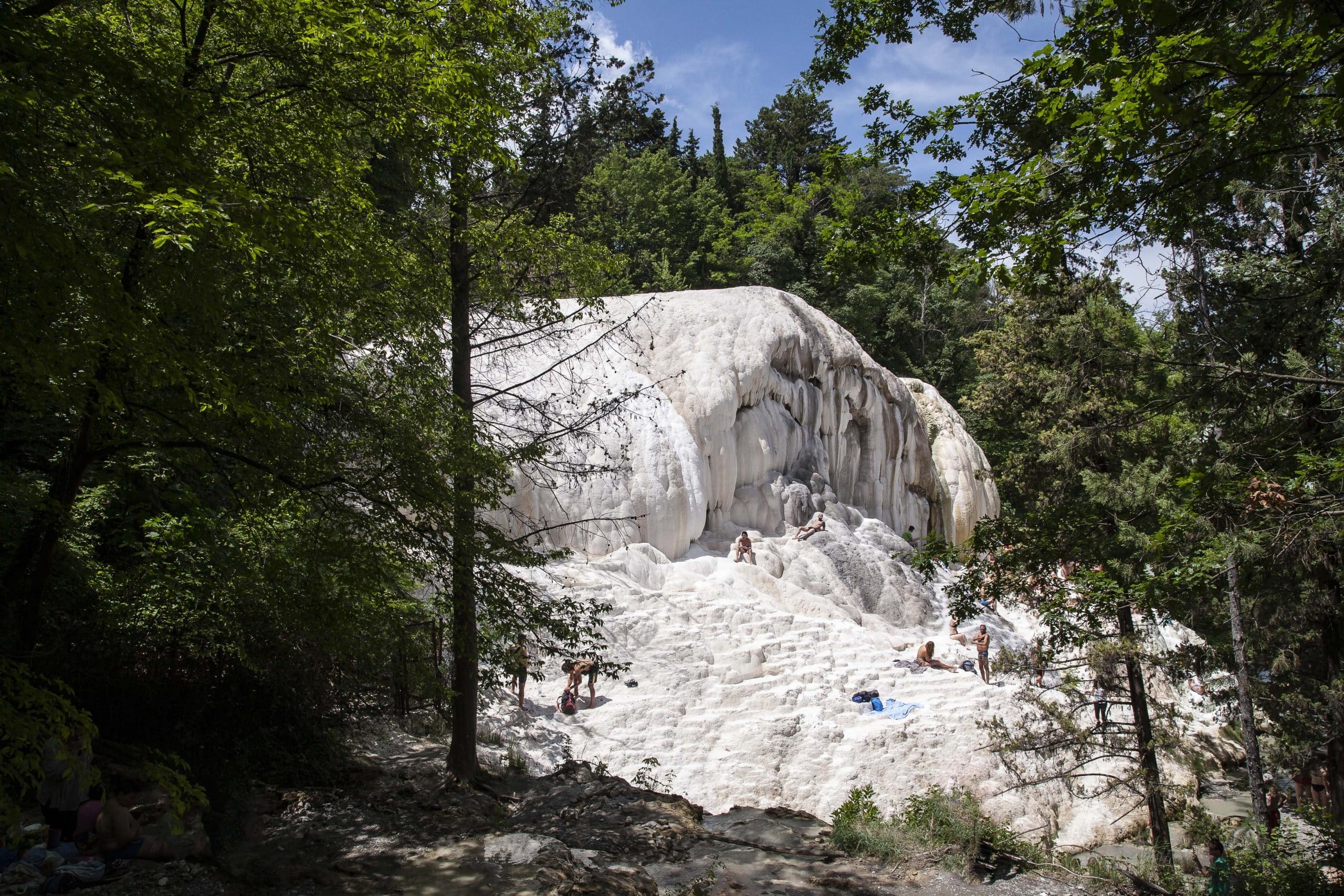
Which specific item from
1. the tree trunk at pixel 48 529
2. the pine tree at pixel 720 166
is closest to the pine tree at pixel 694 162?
the pine tree at pixel 720 166

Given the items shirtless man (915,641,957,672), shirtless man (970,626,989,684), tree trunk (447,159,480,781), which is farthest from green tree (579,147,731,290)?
tree trunk (447,159,480,781)

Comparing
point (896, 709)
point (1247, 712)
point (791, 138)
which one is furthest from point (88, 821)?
point (791, 138)

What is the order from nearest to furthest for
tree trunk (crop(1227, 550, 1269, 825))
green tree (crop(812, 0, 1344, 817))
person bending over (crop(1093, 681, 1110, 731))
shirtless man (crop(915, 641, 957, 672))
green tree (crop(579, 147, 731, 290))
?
green tree (crop(812, 0, 1344, 817)), person bending over (crop(1093, 681, 1110, 731)), tree trunk (crop(1227, 550, 1269, 825)), shirtless man (crop(915, 641, 957, 672)), green tree (crop(579, 147, 731, 290))

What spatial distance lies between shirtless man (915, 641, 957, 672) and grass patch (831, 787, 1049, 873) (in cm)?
790

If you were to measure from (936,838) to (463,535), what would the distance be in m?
4.61

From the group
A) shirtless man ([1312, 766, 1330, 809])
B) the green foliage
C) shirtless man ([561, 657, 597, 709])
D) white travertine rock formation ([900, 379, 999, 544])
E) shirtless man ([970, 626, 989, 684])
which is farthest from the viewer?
white travertine rock formation ([900, 379, 999, 544])

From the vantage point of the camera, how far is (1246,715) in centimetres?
1145

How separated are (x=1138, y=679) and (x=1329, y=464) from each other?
245 inches

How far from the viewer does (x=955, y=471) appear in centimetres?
2762

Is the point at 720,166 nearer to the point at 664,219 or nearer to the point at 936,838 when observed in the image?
the point at 664,219

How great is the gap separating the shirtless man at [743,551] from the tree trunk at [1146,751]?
8656mm

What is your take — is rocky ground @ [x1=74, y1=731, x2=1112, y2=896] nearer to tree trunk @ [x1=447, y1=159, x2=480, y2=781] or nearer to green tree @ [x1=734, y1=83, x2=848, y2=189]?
tree trunk @ [x1=447, y1=159, x2=480, y2=781]

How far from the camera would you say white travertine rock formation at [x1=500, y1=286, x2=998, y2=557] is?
18.2 meters

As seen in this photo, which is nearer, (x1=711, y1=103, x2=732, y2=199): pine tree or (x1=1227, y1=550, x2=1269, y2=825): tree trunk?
(x1=1227, y1=550, x2=1269, y2=825): tree trunk
